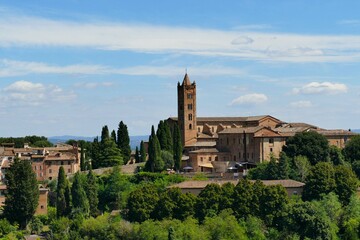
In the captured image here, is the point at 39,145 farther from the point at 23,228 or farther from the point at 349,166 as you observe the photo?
the point at 349,166

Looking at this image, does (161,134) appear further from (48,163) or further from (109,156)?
(48,163)

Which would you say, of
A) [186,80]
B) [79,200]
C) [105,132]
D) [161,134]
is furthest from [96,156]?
[186,80]

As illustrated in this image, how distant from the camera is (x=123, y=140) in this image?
7900 cm

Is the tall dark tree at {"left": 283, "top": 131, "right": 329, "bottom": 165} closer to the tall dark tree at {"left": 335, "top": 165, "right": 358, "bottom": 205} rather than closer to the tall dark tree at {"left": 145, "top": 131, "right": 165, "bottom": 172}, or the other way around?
the tall dark tree at {"left": 335, "top": 165, "right": 358, "bottom": 205}

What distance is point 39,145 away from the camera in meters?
98.9

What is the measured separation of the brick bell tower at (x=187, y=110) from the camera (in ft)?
273

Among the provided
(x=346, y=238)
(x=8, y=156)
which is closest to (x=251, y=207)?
(x=346, y=238)

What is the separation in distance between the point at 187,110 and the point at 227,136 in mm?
8906

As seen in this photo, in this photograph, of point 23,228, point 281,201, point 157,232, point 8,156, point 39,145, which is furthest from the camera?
point 39,145

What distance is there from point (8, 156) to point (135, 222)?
25.0 m

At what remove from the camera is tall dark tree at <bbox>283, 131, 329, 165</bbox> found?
7019 cm

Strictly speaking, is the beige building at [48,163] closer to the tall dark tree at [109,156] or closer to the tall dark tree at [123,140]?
the tall dark tree at [109,156]

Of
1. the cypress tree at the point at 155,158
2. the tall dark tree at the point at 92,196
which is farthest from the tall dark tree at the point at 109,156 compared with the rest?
the tall dark tree at the point at 92,196

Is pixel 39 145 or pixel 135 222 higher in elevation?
pixel 39 145
